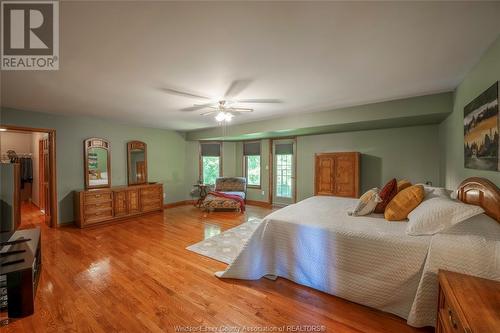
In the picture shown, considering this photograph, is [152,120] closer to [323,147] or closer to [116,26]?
[116,26]

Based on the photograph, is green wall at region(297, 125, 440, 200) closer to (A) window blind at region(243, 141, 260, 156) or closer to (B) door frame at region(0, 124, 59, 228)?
(A) window blind at region(243, 141, 260, 156)

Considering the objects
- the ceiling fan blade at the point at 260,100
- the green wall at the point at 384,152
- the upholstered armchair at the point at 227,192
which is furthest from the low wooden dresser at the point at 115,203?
the green wall at the point at 384,152

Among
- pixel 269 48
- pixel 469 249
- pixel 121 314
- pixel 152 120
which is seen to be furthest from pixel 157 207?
pixel 469 249

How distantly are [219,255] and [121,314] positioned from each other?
1306 millimetres

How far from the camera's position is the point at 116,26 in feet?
4.68

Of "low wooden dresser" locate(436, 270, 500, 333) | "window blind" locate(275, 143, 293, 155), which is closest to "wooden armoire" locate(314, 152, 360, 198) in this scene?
"window blind" locate(275, 143, 293, 155)

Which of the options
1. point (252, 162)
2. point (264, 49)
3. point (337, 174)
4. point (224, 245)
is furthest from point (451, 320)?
point (252, 162)

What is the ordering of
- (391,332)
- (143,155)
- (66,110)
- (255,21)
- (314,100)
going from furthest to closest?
(143,155), (66,110), (314,100), (391,332), (255,21)

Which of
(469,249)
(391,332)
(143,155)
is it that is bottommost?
(391,332)

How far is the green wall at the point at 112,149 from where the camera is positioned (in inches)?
157

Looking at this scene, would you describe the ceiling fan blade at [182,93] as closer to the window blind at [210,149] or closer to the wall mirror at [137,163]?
the wall mirror at [137,163]

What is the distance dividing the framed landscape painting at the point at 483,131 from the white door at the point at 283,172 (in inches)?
143

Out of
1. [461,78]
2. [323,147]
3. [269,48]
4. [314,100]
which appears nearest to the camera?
[269,48]

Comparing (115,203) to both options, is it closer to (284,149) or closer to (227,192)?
(227,192)
